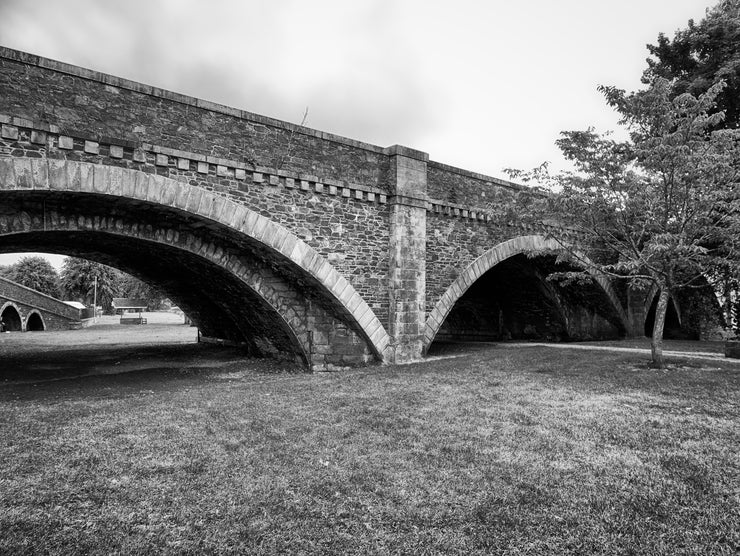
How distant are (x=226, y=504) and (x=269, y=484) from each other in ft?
1.45

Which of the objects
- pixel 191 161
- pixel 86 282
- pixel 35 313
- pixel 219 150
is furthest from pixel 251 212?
pixel 86 282

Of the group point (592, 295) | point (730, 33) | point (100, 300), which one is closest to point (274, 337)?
point (592, 295)

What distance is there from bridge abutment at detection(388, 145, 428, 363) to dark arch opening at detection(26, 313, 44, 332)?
31.4 metres

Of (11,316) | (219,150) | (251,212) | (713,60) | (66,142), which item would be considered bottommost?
(11,316)

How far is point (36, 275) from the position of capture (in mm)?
57562

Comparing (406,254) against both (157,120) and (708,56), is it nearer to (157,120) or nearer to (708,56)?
(157,120)

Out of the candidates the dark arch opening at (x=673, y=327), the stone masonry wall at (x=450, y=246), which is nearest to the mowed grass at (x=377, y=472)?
the stone masonry wall at (x=450, y=246)

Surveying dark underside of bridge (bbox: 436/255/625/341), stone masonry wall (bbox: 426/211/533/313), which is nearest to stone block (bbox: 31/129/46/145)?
stone masonry wall (bbox: 426/211/533/313)

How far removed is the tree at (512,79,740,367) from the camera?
8.99 meters

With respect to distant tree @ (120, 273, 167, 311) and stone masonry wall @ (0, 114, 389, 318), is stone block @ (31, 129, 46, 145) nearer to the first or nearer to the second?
stone masonry wall @ (0, 114, 389, 318)

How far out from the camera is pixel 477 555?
2977 mm

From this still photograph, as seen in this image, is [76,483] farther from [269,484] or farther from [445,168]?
[445,168]

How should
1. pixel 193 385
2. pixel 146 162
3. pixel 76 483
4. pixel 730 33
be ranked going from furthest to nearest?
pixel 730 33 < pixel 193 385 < pixel 146 162 < pixel 76 483

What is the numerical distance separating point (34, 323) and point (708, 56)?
40.7 meters
